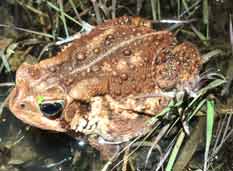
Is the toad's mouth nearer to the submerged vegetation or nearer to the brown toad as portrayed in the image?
the brown toad

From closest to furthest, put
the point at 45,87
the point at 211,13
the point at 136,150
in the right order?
the point at 45,87 < the point at 136,150 < the point at 211,13

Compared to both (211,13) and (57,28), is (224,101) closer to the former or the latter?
(211,13)

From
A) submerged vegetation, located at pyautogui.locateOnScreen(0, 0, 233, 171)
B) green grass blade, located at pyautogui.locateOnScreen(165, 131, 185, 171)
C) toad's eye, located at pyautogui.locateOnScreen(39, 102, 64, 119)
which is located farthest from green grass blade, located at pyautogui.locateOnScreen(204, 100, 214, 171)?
toad's eye, located at pyautogui.locateOnScreen(39, 102, 64, 119)

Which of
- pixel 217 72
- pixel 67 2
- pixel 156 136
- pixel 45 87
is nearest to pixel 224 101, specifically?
pixel 217 72

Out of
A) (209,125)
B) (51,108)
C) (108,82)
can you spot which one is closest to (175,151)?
(209,125)

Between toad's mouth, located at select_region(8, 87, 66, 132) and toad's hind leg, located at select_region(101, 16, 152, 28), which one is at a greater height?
toad's hind leg, located at select_region(101, 16, 152, 28)

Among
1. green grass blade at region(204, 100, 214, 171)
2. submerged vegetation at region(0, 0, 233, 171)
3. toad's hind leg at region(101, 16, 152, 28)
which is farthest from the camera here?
toad's hind leg at region(101, 16, 152, 28)

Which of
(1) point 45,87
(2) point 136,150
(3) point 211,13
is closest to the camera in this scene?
(1) point 45,87
